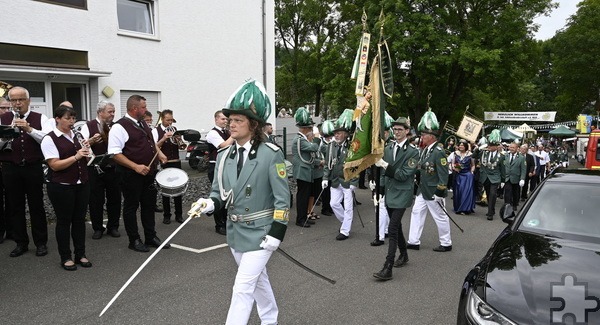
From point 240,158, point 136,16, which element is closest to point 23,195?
Result: point 240,158

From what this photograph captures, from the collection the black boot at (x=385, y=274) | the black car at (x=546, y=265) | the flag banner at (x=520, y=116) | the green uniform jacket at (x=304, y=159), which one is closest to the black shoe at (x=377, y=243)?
the black boot at (x=385, y=274)

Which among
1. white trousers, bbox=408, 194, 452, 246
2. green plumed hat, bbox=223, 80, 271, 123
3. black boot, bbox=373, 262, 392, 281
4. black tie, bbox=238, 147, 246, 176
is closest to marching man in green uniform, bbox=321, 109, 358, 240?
white trousers, bbox=408, 194, 452, 246

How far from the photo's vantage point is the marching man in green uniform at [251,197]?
357cm

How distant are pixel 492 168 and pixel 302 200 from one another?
5.11 metres

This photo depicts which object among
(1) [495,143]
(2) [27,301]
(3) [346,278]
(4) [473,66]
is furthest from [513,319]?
(4) [473,66]

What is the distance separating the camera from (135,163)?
266 inches

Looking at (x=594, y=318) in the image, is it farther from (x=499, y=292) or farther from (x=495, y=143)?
(x=495, y=143)

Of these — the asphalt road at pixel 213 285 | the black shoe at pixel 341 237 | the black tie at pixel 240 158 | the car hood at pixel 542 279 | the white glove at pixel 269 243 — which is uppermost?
the black tie at pixel 240 158

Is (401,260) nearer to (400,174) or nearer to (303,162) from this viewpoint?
(400,174)

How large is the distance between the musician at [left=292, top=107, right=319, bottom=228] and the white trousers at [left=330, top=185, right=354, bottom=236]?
925 mm

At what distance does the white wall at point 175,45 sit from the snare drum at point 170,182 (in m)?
6.28

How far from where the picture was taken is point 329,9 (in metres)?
39.8

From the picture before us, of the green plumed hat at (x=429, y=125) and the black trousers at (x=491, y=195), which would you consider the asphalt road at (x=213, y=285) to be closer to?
the green plumed hat at (x=429, y=125)

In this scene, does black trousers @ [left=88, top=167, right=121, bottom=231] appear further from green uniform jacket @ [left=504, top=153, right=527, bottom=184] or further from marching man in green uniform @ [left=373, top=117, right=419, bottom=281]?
green uniform jacket @ [left=504, top=153, right=527, bottom=184]
